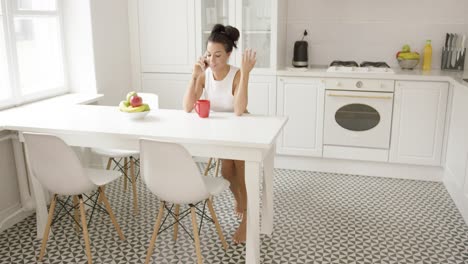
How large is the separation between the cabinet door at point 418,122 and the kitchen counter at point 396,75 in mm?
46

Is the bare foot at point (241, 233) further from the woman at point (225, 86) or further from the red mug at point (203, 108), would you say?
the red mug at point (203, 108)

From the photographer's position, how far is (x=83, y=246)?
10.2 feet

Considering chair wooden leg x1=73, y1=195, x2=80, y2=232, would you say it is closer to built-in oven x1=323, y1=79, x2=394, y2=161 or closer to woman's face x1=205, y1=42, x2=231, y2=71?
woman's face x1=205, y1=42, x2=231, y2=71

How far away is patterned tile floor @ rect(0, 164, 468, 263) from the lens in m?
2.99

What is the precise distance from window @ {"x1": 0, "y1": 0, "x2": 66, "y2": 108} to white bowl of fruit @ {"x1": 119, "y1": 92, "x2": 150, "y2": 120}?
107 cm

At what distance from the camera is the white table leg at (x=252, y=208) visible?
101 inches

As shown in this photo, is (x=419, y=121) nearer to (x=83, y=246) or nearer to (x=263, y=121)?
(x=263, y=121)

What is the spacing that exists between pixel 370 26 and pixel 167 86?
81.6 inches

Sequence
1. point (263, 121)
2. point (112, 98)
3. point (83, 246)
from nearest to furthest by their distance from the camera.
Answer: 1. point (263, 121)
2. point (83, 246)
3. point (112, 98)

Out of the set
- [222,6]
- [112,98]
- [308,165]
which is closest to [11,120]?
[112,98]

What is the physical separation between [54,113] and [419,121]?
299 cm

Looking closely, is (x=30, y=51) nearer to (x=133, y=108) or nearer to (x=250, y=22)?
(x=133, y=108)

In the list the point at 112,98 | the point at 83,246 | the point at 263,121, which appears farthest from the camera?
the point at 112,98

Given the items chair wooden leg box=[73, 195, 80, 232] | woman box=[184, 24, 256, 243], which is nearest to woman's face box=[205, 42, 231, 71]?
woman box=[184, 24, 256, 243]
